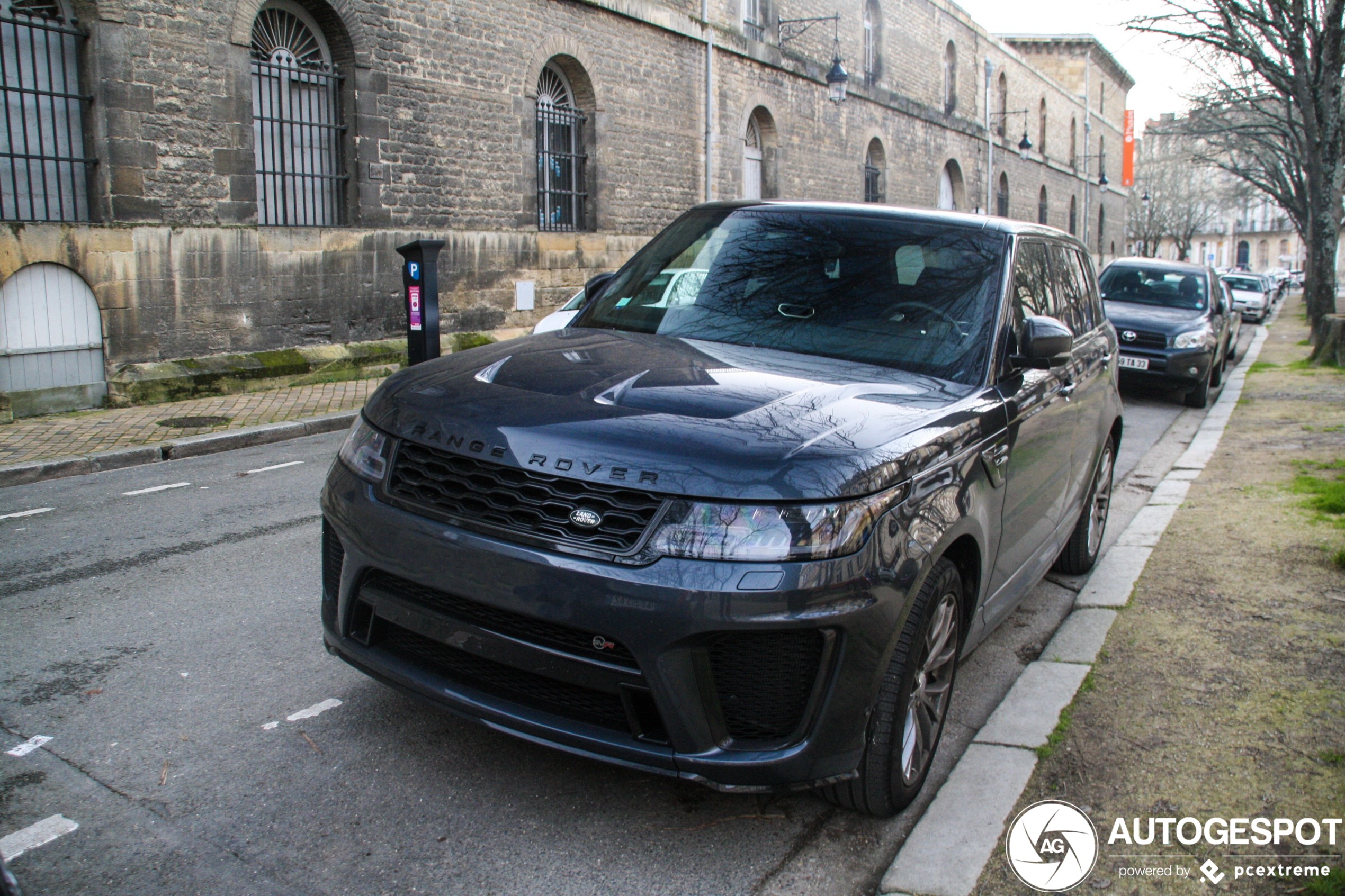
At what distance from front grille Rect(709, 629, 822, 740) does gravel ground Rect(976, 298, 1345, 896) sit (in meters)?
0.73

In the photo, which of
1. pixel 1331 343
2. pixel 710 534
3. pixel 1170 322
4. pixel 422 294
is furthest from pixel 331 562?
pixel 1331 343

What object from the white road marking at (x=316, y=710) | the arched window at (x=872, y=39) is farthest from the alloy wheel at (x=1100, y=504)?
the arched window at (x=872, y=39)

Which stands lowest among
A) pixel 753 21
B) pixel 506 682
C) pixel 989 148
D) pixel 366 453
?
pixel 506 682

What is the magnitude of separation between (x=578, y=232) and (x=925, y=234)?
45.6 ft

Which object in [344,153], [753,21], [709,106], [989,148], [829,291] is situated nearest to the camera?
[829,291]

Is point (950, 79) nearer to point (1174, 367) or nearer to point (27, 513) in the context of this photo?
point (1174, 367)

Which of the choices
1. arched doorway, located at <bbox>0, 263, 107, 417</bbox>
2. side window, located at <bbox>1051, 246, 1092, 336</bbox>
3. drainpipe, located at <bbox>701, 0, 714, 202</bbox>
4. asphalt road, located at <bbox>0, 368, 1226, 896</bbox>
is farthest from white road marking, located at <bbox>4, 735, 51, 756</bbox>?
drainpipe, located at <bbox>701, 0, 714, 202</bbox>

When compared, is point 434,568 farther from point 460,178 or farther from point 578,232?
point 578,232

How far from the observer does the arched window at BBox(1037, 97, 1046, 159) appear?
45562mm

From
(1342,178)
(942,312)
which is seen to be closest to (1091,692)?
(942,312)

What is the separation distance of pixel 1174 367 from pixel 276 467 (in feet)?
34.0

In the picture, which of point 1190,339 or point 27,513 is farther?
point 1190,339

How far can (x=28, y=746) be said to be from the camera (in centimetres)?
325

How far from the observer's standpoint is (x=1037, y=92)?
45.1 metres
